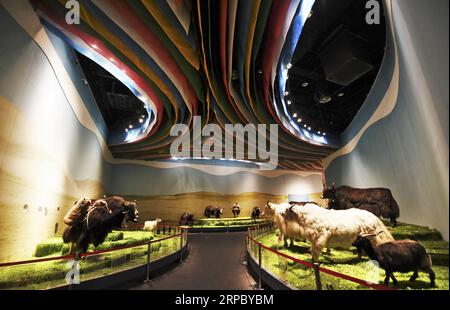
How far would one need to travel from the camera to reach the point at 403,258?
2410mm

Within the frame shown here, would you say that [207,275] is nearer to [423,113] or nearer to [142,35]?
[423,113]

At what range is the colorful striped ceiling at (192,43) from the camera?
4.70 m

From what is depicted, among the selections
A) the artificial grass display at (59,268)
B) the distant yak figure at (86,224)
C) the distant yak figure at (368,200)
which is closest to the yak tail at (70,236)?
the distant yak figure at (86,224)

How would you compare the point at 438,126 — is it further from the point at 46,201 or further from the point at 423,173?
the point at 46,201

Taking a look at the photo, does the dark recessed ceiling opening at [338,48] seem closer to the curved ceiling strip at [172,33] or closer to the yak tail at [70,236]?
the curved ceiling strip at [172,33]

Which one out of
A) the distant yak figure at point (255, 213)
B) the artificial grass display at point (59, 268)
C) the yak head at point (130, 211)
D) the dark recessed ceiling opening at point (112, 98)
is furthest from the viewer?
the distant yak figure at point (255, 213)

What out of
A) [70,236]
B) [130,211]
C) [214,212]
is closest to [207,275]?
[130,211]

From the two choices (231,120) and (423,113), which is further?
Result: (231,120)

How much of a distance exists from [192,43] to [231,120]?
5.29m

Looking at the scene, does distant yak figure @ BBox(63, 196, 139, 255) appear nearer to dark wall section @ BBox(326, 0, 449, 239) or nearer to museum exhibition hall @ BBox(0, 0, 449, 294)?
museum exhibition hall @ BBox(0, 0, 449, 294)

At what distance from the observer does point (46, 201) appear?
→ 17.7ft

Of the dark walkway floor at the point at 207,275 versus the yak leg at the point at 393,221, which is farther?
the yak leg at the point at 393,221

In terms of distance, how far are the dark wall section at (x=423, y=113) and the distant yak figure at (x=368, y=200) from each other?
0.85 m
